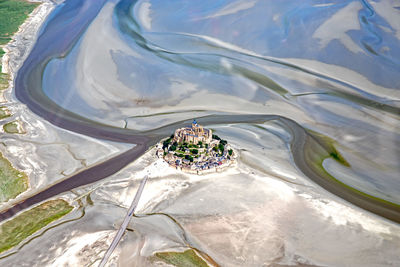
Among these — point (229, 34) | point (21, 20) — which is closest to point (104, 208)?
point (229, 34)

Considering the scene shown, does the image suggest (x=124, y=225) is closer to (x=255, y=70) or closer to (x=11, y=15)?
(x=255, y=70)

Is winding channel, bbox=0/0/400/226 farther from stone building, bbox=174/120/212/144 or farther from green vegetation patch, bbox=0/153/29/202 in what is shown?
stone building, bbox=174/120/212/144

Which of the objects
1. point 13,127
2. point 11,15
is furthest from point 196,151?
point 11,15

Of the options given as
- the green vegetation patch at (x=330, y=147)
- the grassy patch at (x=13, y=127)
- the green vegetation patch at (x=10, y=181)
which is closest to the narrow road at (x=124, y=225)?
the green vegetation patch at (x=10, y=181)

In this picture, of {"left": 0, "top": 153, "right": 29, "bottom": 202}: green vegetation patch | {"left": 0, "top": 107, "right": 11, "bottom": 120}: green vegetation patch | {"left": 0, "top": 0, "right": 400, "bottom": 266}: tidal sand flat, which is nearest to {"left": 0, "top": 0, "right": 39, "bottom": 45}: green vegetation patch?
{"left": 0, "top": 0, "right": 400, "bottom": 266}: tidal sand flat

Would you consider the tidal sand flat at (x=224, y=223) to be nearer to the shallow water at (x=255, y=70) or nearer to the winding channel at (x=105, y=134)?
the winding channel at (x=105, y=134)

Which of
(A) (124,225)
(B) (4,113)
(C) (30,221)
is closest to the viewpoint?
(A) (124,225)
